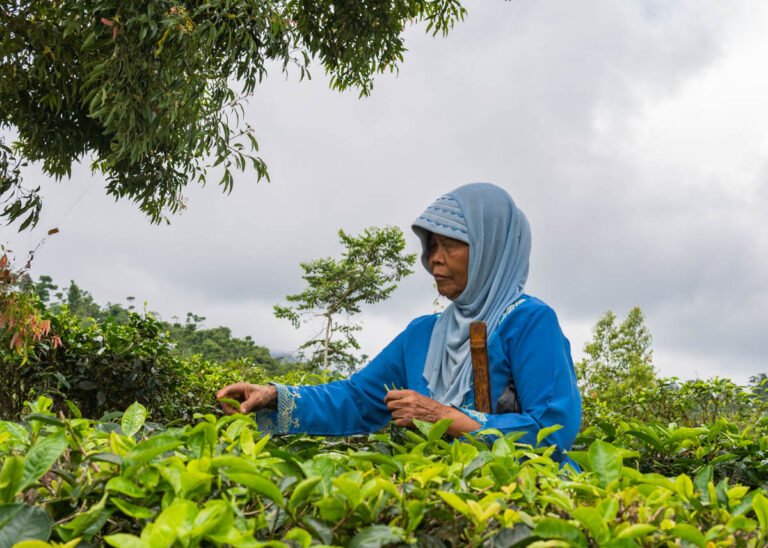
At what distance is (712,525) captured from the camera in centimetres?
131

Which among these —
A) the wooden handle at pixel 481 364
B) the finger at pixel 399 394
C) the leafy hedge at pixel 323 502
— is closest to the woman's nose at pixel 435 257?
the wooden handle at pixel 481 364

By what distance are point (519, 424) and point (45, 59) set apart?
8.04 metres

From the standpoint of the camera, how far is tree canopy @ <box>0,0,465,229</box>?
660cm

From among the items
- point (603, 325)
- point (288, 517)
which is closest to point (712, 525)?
point (288, 517)

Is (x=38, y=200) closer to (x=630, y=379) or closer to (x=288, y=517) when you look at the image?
(x=288, y=517)

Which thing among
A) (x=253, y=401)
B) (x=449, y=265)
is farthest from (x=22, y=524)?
(x=449, y=265)

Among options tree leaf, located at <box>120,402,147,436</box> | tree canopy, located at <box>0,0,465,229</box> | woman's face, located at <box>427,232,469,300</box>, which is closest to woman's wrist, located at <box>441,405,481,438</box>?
woman's face, located at <box>427,232,469,300</box>

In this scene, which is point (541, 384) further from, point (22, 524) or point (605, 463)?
point (22, 524)

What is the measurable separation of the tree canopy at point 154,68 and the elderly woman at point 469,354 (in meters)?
4.70

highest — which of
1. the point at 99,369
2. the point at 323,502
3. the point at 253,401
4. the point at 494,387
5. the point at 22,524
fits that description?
the point at 99,369

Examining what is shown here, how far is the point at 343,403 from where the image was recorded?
2.50 metres

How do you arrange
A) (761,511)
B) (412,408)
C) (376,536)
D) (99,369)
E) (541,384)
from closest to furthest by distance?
1. (376,536)
2. (761,511)
3. (412,408)
4. (541,384)
5. (99,369)

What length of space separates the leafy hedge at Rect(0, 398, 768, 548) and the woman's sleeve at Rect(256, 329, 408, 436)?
3.16 ft

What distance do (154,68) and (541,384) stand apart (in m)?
5.56
